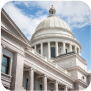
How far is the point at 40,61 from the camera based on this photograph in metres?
28.5

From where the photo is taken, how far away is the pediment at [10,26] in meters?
21.1

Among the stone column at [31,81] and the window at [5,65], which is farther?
the stone column at [31,81]

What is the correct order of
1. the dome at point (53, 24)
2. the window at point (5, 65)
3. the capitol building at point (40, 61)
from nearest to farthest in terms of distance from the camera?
the window at point (5, 65), the capitol building at point (40, 61), the dome at point (53, 24)

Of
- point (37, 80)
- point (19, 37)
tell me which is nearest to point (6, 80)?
point (19, 37)

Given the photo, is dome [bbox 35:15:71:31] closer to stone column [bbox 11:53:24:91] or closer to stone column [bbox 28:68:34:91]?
stone column [bbox 28:68:34:91]

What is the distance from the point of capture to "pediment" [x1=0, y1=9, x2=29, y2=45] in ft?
69.3

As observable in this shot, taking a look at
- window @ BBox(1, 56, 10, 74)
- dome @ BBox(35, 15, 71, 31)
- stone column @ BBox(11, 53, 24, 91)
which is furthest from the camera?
dome @ BBox(35, 15, 71, 31)

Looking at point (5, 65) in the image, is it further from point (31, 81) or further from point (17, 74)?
point (31, 81)

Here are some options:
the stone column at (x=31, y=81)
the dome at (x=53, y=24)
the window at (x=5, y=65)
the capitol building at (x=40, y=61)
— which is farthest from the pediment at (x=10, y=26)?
the dome at (x=53, y=24)

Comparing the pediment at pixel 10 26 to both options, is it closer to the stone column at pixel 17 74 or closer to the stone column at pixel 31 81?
the stone column at pixel 17 74

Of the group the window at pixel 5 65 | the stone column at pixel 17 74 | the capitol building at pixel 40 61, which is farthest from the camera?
the capitol building at pixel 40 61

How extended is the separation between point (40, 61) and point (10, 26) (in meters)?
8.83

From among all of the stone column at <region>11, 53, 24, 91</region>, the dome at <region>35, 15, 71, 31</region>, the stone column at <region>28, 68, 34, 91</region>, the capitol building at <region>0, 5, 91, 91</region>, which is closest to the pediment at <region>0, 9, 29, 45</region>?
the capitol building at <region>0, 5, 91, 91</region>

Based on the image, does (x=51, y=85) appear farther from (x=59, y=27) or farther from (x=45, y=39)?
(x=59, y=27)
